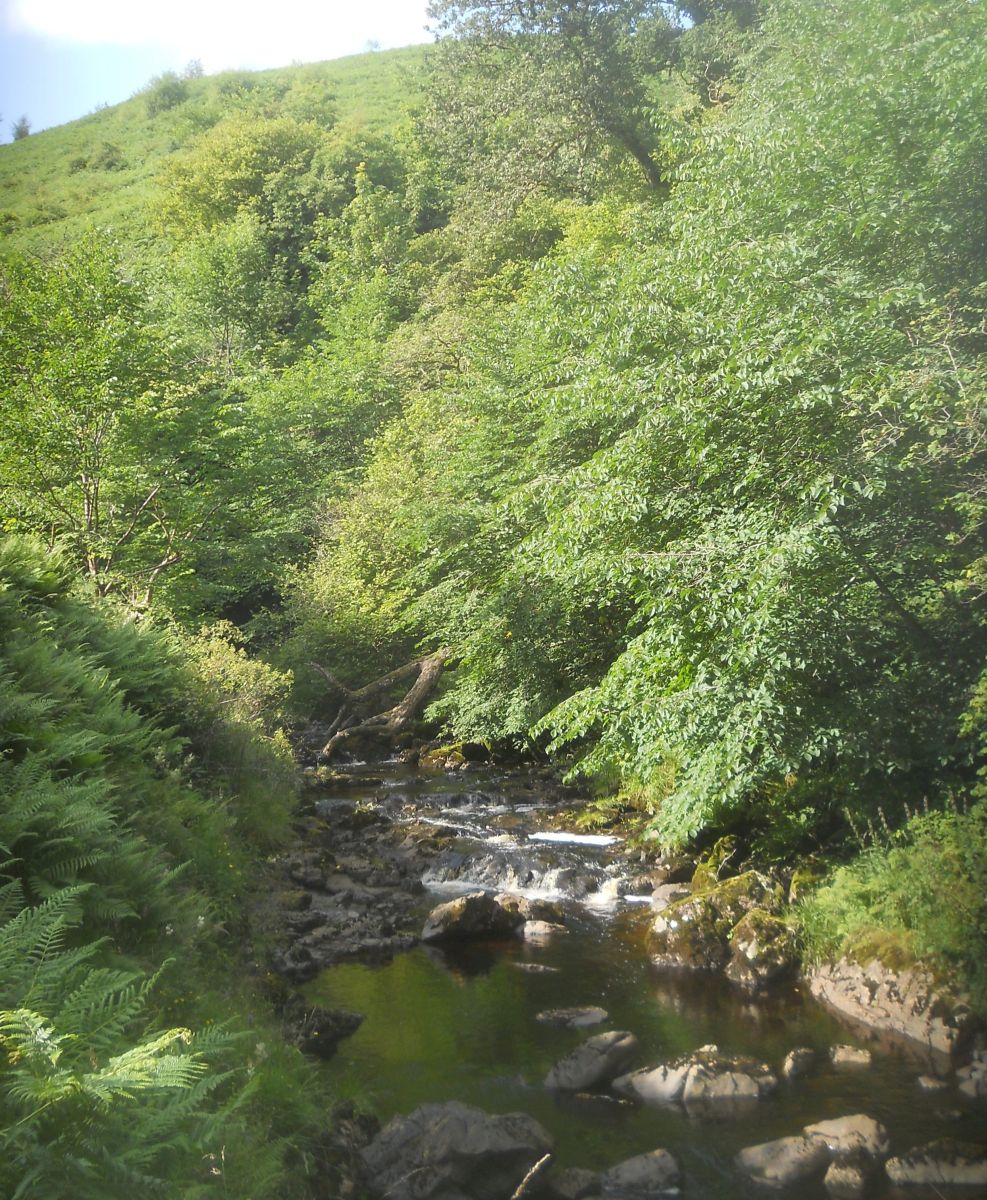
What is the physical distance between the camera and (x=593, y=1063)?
8148mm

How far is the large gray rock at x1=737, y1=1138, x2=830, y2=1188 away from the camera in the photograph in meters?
6.59

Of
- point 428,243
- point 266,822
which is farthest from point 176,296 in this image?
point 266,822

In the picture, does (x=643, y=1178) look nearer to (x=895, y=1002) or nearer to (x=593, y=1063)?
(x=593, y=1063)

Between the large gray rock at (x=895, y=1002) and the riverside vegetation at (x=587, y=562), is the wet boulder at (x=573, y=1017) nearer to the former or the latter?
the large gray rock at (x=895, y=1002)

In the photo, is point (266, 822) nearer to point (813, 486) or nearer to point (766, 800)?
point (766, 800)

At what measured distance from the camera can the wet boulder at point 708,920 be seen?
10617mm

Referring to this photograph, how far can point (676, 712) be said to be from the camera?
1052 cm

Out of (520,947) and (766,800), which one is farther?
(766,800)

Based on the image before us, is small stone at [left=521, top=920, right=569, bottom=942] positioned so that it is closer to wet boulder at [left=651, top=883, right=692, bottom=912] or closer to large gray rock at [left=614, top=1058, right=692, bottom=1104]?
wet boulder at [left=651, top=883, right=692, bottom=912]

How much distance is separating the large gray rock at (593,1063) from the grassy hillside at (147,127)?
37138 millimetres

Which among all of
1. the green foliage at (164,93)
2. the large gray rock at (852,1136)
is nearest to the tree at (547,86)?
the large gray rock at (852,1136)

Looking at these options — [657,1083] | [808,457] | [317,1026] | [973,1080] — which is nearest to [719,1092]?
[657,1083]

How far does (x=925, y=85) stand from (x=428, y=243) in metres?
36.7

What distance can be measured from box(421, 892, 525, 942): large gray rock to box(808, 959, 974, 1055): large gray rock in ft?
12.8
